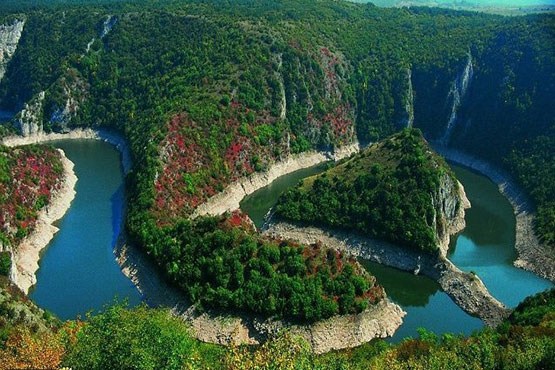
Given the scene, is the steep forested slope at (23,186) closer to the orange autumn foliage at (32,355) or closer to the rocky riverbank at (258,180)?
the rocky riverbank at (258,180)

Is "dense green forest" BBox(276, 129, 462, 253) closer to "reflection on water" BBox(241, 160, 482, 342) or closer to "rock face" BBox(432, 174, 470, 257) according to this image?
"rock face" BBox(432, 174, 470, 257)

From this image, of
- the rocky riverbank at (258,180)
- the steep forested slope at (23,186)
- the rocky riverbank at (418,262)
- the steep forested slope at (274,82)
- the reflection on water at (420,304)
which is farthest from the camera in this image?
the steep forested slope at (274,82)

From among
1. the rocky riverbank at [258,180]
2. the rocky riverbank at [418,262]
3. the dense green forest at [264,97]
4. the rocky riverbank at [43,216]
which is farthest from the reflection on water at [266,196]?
the rocky riverbank at [43,216]

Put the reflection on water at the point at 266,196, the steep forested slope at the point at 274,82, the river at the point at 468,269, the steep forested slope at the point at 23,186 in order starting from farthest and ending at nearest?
the steep forested slope at the point at 274,82, the reflection on water at the point at 266,196, the steep forested slope at the point at 23,186, the river at the point at 468,269

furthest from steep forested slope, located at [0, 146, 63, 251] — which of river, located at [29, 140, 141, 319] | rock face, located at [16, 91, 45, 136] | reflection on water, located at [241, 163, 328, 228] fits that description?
rock face, located at [16, 91, 45, 136]

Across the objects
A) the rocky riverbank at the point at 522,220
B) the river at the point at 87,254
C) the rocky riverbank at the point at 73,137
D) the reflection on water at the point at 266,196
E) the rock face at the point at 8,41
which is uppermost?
the rock face at the point at 8,41

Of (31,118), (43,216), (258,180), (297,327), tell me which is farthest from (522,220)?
(31,118)

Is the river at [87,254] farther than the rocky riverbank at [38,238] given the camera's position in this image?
No

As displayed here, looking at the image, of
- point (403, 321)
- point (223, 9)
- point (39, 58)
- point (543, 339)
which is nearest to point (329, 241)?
point (403, 321)
